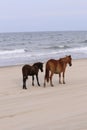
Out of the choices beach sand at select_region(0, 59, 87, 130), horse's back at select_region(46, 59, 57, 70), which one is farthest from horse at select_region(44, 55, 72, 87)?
beach sand at select_region(0, 59, 87, 130)

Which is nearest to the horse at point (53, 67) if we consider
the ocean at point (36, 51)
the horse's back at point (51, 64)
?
the horse's back at point (51, 64)

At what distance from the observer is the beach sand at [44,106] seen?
6270mm

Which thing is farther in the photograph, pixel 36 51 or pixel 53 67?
pixel 36 51

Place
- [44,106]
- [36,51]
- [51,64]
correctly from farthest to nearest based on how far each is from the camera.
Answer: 1. [36,51]
2. [51,64]
3. [44,106]

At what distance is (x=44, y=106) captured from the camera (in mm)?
7570

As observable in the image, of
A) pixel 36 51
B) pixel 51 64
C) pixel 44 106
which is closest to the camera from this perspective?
pixel 44 106

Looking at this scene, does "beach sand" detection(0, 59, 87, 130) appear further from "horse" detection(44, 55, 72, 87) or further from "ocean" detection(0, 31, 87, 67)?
"ocean" detection(0, 31, 87, 67)

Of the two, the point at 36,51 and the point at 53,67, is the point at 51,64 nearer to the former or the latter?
the point at 53,67

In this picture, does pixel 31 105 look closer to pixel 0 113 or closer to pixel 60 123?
pixel 0 113

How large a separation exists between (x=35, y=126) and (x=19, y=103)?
179 centimetres

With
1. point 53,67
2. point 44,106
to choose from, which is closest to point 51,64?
point 53,67

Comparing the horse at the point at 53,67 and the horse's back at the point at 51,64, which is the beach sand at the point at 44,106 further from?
the horse's back at the point at 51,64

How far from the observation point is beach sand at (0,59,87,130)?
6.27 metres

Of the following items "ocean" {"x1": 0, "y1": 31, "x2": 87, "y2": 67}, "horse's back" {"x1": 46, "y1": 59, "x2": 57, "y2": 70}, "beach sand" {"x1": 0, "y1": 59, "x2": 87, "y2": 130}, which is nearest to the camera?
"beach sand" {"x1": 0, "y1": 59, "x2": 87, "y2": 130}
